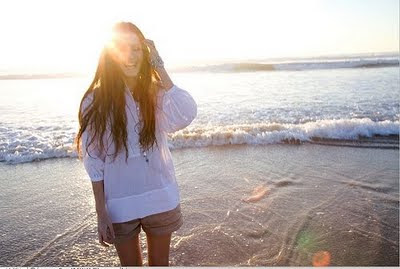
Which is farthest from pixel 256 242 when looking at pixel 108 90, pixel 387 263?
pixel 108 90

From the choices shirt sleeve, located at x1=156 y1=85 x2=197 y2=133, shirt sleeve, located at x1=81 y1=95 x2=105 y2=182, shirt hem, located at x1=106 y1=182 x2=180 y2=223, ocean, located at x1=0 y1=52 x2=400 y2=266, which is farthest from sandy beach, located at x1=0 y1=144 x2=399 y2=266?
shirt sleeve, located at x1=156 y1=85 x2=197 y2=133

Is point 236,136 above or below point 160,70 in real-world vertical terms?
below

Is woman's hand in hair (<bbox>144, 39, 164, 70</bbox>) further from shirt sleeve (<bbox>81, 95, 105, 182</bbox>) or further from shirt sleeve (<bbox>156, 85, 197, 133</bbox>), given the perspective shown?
shirt sleeve (<bbox>81, 95, 105, 182</bbox>)

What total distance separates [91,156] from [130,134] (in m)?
0.25

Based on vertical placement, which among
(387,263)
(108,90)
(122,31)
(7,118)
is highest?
(122,31)

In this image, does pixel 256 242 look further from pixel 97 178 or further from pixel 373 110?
pixel 373 110

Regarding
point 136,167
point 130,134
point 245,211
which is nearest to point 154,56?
point 130,134

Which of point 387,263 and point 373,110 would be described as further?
point 373,110

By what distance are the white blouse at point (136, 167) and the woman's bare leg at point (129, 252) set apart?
189 mm

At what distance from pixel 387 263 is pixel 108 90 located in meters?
3.23

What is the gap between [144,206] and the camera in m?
2.19

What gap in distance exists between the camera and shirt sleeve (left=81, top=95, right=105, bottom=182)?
2082 millimetres

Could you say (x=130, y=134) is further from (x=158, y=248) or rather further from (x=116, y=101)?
(x=158, y=248)

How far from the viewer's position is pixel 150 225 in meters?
2.25
